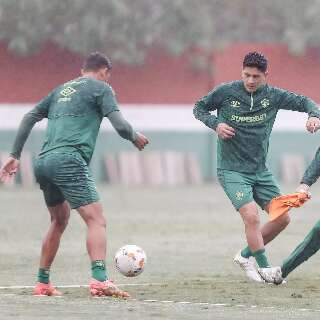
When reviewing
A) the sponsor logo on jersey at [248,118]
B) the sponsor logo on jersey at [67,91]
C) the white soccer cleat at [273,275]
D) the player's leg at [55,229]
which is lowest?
the white soccer cleat at [273,275]

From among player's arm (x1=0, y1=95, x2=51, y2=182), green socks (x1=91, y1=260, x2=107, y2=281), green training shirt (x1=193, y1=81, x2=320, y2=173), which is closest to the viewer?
green socks (x1=91, y1=260, x2=107, y2=281)

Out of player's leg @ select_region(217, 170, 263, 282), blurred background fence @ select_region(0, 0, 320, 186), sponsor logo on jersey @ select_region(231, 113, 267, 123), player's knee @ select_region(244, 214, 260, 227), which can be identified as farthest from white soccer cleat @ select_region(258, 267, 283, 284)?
blurred background fence @ select_region(0, 0, 320, 186)

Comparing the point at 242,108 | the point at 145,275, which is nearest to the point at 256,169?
the point at 242,108

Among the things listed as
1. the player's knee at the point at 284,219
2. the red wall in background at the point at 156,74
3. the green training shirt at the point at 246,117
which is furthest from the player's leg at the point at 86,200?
the red wall in background at the point at 156,74

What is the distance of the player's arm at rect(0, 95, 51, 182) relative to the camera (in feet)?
40.9

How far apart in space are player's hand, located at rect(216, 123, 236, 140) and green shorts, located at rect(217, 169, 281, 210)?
0.47 metres

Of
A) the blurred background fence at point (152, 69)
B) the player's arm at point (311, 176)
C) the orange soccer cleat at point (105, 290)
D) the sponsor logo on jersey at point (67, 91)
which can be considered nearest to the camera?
the orange soccer cleat at point (105, 290)

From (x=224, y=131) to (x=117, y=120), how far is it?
2.00m

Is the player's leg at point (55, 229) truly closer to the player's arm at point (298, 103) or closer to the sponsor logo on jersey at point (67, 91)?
the sponsor logo on jersey at point (67, 91)

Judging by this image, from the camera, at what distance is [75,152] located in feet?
40.1

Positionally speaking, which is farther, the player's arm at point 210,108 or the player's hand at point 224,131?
the player's arm at point 210,108

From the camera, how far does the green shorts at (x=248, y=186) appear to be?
543 inches

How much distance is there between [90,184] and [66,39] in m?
24.5

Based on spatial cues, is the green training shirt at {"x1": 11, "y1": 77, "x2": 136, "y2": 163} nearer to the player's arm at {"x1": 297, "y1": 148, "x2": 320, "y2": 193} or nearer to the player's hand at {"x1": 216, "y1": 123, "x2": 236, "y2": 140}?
the player's hand at {"x1": 216, "y1": 123, "x2": 236, "y2": 140}
